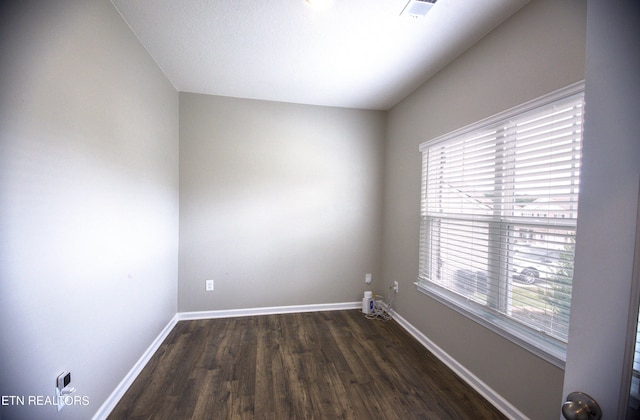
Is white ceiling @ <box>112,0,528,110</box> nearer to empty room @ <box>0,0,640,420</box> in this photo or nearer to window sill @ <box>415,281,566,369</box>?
empty room @ <box>0,0,640,420</box>

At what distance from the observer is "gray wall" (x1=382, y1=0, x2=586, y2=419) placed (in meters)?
1.28

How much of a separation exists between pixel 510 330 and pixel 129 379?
2634mm

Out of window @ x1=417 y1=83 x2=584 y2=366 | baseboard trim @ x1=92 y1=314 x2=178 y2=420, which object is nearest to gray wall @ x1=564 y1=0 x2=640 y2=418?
window @ x1=417 y1=83 x2=584 y2=366

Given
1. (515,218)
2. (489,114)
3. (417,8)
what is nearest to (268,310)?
(515,218)

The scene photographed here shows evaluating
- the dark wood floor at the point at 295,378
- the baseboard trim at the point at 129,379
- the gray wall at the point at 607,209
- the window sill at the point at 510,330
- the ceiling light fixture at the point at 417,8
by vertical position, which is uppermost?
the ceiling light fixture at the point at 417,8

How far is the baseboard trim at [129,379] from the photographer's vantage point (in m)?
1.48

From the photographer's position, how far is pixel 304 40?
183cm

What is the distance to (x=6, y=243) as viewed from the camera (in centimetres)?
92

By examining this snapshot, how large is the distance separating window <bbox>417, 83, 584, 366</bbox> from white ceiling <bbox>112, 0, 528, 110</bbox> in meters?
0.69

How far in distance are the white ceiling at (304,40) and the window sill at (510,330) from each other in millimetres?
1952

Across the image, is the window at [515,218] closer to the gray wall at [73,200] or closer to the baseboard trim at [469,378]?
the baseboard trim at [469,378]

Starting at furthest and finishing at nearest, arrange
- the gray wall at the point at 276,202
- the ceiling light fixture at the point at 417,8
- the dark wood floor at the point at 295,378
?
the gray wall at the point at 276,202
the dark wood floor at the point at 295,378
the ceiling light fixture at the point at 417,8

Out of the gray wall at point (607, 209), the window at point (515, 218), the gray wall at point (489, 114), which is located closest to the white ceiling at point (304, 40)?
the gray wall at point (489, 114)

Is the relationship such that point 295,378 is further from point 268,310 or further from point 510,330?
point 510,330
